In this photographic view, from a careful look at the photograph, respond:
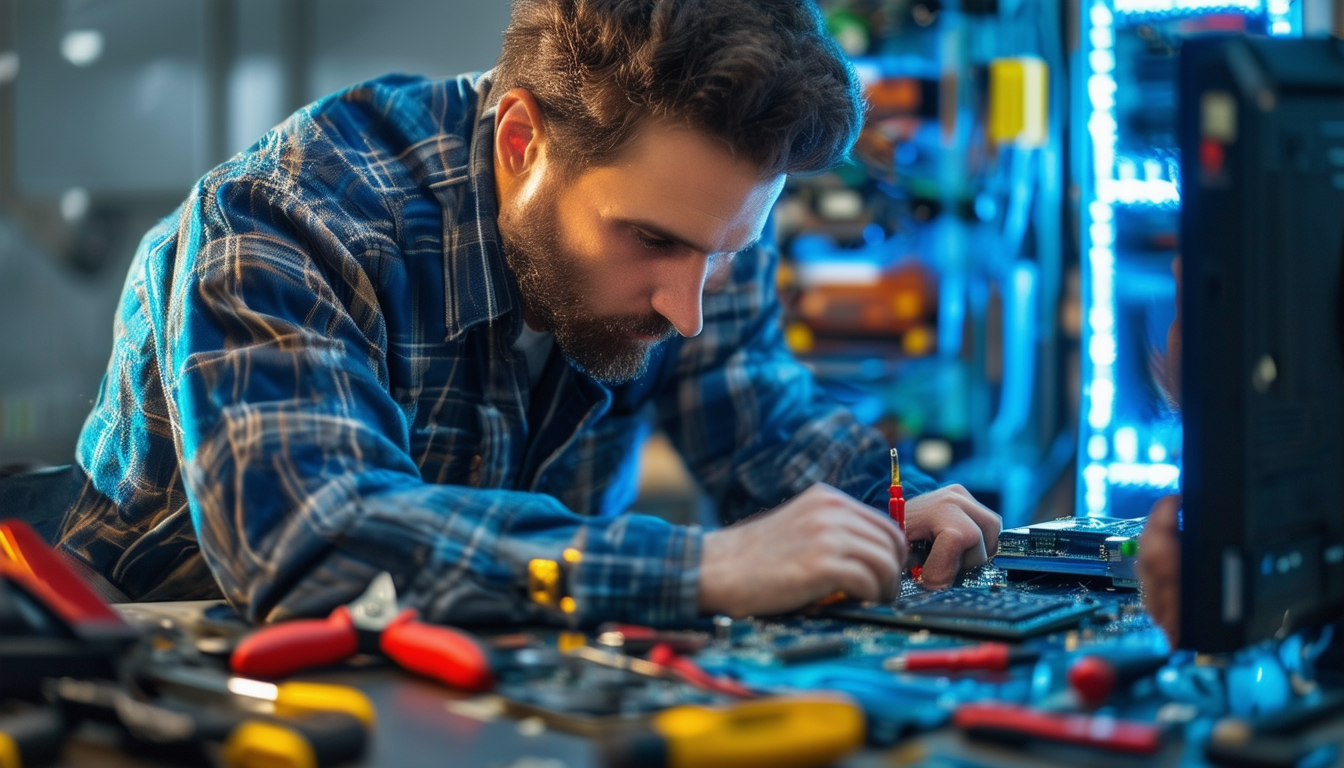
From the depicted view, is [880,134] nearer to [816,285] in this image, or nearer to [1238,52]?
[816,285]

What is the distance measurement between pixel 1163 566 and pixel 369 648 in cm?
58

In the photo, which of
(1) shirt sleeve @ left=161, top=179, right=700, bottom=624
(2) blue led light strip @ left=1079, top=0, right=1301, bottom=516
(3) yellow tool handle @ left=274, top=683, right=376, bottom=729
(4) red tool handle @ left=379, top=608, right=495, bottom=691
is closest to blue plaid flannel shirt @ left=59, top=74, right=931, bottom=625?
(1) shirt sleeve @ left=161, top=179, right=700, bottom=624

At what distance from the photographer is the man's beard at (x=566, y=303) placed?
145 centimetres

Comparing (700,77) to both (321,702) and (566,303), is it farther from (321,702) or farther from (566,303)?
(321,702)

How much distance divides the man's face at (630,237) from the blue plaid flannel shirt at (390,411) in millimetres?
57

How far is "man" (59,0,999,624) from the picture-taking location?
102 centimetres

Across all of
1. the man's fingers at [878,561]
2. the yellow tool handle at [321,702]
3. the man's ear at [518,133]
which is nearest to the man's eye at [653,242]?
the man's ear at [518,133]

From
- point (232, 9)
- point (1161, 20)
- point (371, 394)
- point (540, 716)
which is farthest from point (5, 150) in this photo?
point (540, 716)

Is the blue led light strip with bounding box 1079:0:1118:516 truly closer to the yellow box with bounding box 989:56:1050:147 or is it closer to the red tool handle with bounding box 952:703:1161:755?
the yellow box with bounding box 989:56:1050:147

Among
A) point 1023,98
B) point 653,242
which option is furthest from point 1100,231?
point 653,242

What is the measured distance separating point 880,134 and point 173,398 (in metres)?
2.45

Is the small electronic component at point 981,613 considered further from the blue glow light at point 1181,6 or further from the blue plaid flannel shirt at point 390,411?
the blue glow light at point 1181,6

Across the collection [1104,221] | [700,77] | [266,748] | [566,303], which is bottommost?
[266,748]

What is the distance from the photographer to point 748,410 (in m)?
1.81
